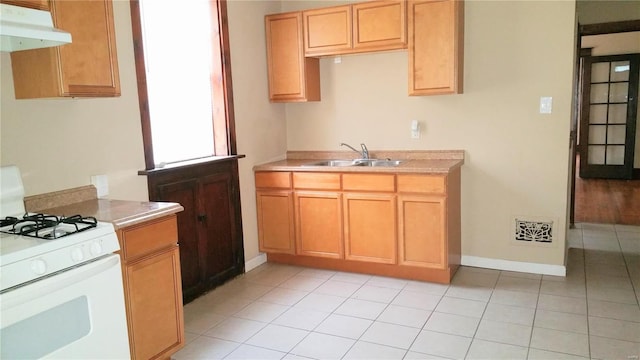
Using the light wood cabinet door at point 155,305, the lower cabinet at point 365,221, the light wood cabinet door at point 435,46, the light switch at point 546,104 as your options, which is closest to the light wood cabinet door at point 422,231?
the lower cabinet at point 365,221

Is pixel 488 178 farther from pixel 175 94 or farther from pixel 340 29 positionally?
pixel 175 94

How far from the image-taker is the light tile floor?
2.75 metres

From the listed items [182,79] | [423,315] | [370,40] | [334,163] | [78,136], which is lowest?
[423,315]

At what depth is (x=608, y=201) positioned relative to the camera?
6.50 metres

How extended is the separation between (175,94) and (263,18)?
4.14ft

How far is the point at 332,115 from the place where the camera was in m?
4.52

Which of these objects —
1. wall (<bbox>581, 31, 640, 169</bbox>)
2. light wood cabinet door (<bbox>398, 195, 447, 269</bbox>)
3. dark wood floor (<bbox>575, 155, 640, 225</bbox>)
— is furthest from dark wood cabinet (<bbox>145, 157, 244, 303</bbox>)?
wall (<bbox>581, 31, 640, 169</bbox>)

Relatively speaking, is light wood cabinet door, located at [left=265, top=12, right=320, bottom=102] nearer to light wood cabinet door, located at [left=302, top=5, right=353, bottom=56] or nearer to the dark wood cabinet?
light wood cabinet door, located at [left=302, top=5, right=353, bottom=56]

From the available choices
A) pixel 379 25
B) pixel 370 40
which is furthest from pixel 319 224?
pixel 379 25

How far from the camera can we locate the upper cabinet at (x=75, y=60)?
2.29 metres

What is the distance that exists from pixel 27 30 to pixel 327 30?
2.54 meters

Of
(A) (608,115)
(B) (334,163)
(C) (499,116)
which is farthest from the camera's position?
(A) (608,115)

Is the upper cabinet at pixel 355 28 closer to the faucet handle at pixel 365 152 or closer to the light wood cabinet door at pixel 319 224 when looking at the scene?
the faucet handle at pixel 365 152

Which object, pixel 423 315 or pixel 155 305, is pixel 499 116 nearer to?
pixel 423 315
